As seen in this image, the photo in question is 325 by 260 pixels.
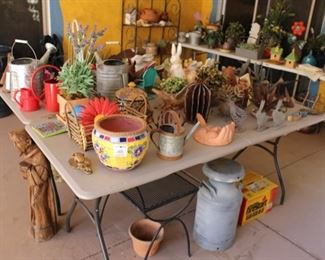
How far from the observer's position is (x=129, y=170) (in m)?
1.39

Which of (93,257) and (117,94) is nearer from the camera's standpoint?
(117,94)

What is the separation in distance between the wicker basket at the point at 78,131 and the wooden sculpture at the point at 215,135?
1.69ft

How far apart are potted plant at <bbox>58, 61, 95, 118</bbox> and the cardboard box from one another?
3.71 feet

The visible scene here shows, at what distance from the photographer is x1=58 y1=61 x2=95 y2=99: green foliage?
1.72 m

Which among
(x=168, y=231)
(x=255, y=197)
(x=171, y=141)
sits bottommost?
(x=168, y=231)

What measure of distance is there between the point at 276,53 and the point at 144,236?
268cm

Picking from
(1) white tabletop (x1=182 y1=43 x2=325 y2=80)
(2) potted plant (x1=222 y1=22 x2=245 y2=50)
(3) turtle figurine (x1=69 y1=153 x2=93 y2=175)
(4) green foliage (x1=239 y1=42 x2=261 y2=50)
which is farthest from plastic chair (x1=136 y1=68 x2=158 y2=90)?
(2) potted plant (x1=222 y1=22 x2=245 y2=50)

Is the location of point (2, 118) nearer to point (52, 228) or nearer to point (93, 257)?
point (52, 228)

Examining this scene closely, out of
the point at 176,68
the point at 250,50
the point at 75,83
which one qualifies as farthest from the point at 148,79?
the point at 250,50

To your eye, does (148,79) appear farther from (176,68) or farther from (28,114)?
(28,114)

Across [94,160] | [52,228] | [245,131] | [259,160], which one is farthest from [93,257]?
[259,160]

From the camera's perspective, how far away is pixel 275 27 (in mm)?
3896

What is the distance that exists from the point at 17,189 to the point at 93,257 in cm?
89

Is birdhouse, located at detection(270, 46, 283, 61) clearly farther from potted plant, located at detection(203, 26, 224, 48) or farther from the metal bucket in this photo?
the metal bucket
